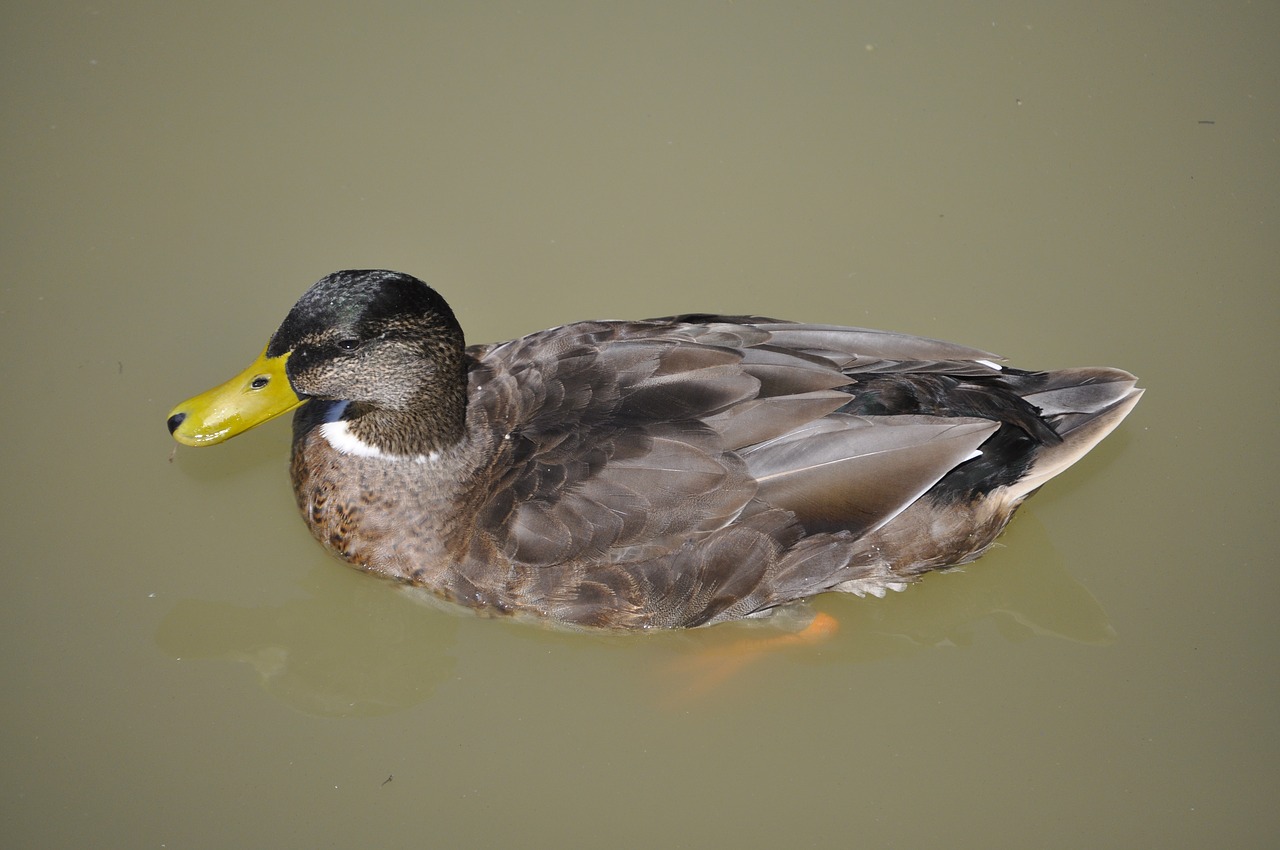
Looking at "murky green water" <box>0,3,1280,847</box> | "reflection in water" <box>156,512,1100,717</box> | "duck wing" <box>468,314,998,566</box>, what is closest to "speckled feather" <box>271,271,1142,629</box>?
"duck wing" <box>468,314,998,566</box>

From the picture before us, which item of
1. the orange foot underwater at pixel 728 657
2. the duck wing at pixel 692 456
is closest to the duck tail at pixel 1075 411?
the duck wing at pixel 692 456

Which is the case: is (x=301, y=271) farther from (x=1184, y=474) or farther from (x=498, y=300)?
(x=1184, y=474)

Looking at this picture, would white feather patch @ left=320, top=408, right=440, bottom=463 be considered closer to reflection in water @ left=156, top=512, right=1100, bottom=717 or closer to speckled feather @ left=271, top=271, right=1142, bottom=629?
speckled feather @ left=271, top=271, right=1142, bottom=629

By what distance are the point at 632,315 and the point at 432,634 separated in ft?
5.73

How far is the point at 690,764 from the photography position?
4055 millimetres

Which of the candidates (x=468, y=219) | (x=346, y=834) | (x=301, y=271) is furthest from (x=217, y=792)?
(x=468, y=219)

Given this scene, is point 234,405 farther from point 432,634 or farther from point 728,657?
point 728,657

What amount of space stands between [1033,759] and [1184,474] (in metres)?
1.49

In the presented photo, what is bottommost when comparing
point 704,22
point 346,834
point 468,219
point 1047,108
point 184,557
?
point 346,834

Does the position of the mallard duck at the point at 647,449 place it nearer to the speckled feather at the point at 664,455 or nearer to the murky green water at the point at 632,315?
the speckled feather at the point at 664,455

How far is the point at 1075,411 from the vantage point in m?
4.22

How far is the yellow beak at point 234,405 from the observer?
12.6 ft

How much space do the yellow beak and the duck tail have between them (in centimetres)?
269

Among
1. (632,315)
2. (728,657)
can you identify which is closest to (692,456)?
(728,657)
